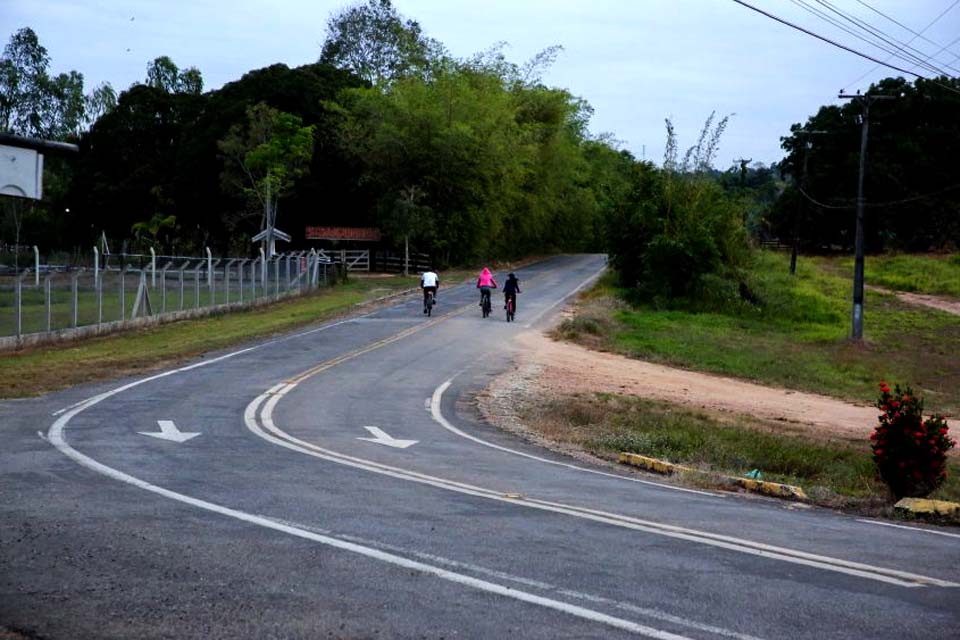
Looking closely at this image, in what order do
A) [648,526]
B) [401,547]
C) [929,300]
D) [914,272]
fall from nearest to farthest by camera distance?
[401,547] → [648,526] → [929,300] → [914,272]

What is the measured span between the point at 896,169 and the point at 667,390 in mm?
64454

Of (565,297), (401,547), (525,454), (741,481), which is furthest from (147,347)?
(565,297)

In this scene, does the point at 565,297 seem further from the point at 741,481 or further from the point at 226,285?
Result: the point at 741,481

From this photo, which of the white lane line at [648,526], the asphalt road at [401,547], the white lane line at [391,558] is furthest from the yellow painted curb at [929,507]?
the white lane line at [391,558]

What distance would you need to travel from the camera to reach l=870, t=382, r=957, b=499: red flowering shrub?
560 inches

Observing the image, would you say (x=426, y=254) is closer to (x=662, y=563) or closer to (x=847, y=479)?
(x=847, y=479)

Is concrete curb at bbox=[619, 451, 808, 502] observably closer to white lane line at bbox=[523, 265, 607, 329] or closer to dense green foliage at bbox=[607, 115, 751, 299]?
white lane line at bbox=[523, 265, 607, 329]

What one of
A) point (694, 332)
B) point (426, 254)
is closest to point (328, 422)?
point (694, 332)

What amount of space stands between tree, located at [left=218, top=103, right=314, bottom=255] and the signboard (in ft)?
196

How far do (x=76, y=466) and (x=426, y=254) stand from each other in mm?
58692

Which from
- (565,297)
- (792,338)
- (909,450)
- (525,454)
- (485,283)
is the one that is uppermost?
(485,283)

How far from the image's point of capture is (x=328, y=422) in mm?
17812

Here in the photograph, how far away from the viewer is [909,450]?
14312 millimetres

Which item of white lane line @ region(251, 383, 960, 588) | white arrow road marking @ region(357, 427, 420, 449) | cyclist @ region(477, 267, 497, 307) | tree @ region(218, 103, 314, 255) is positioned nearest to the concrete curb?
white arrow road marking @ region(357, 427, 420, 449)
